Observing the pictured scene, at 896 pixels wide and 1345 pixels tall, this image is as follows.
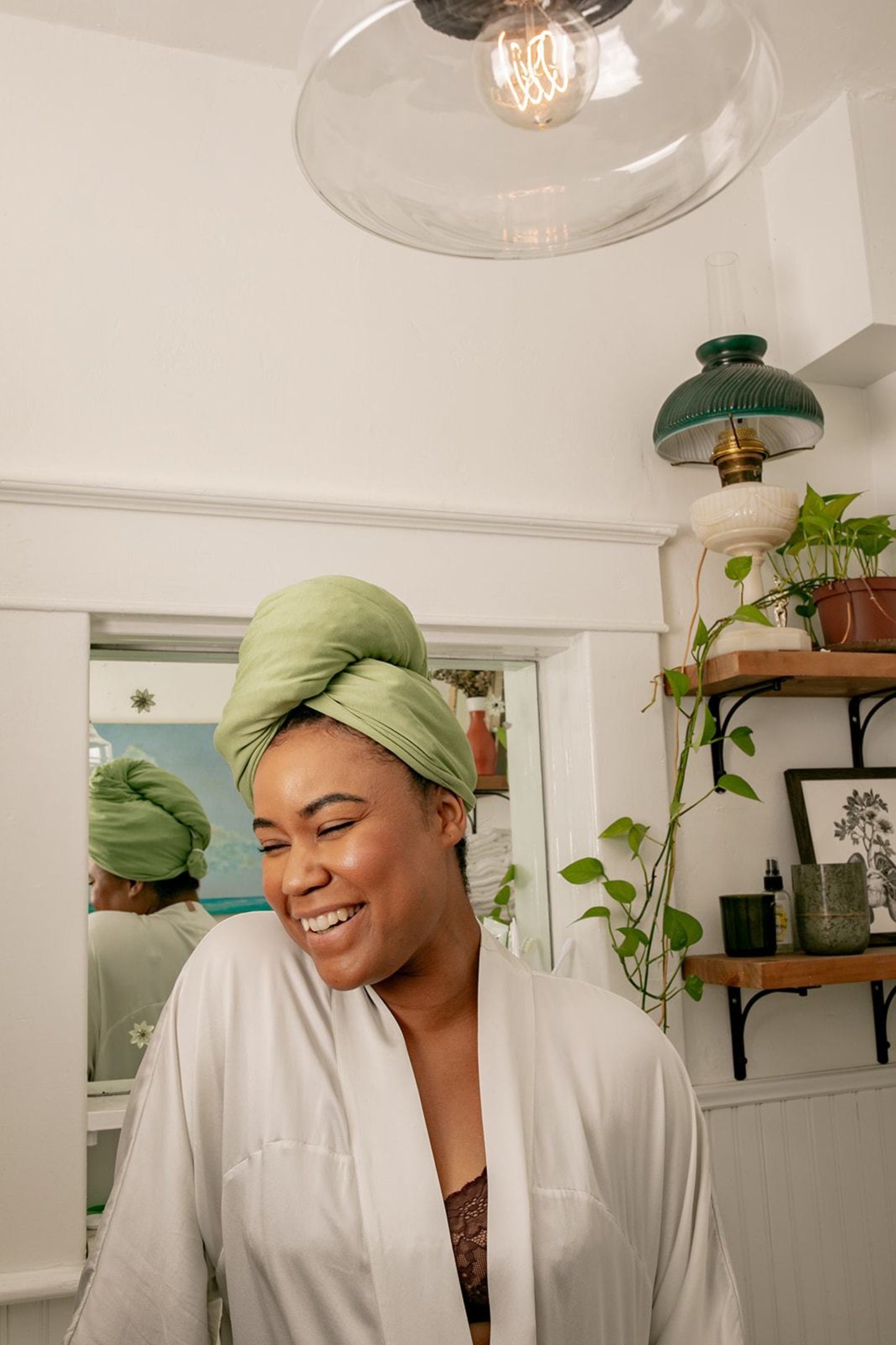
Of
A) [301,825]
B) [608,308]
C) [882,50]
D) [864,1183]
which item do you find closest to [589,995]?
[301,825]

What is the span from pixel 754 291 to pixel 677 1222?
6.09ft

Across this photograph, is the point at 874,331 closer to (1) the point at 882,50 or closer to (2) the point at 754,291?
(2) the point at 754,291

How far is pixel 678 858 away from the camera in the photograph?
212 cm

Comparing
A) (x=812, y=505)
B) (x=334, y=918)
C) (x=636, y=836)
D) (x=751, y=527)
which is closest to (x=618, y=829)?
(x=636, y=836)

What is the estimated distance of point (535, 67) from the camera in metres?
0.73

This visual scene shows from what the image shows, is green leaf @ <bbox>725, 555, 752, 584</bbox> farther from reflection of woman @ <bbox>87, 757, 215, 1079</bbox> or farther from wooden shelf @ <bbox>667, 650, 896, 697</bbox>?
reflection of woman @ <bbox>87, 757, 215, 1079</bbox>

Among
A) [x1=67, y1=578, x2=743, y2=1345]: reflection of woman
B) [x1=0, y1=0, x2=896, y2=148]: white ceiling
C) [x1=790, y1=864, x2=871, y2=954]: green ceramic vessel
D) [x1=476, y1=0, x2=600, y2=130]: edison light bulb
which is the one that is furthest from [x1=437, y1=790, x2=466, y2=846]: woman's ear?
[x1=0, y1=0, x2=896, y2=148]: white ceiling

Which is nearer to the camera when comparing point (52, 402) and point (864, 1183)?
point (52, 402)

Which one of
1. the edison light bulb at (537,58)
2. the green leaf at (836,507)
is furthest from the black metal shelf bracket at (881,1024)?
the edison light bulb at (537,58)

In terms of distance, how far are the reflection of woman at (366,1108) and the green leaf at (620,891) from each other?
2.45 feet

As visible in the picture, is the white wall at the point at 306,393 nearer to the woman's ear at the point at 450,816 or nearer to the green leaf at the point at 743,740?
the green leaf at the point at 743,740

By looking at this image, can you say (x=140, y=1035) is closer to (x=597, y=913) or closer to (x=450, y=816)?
(x=597, y=913)

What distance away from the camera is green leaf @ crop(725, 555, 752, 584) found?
2.02 meters

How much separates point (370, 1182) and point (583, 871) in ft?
3.23
